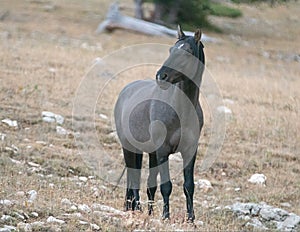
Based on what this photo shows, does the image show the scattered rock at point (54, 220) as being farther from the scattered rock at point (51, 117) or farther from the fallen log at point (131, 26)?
the fallen log at point (131, 26)

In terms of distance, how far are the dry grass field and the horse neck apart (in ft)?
4.32

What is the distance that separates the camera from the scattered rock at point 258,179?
1115cm

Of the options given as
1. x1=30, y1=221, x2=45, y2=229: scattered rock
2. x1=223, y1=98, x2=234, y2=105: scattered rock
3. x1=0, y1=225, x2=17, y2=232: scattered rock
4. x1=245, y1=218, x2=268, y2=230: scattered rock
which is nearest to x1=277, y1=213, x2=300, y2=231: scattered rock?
x1=245, y1=218, x2=268, y2=230: scattered rock

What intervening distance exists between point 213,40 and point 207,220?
803 inches

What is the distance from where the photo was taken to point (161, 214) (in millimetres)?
8047

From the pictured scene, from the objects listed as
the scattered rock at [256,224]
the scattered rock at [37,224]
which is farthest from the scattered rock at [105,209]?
the scattered rock at [256,224]

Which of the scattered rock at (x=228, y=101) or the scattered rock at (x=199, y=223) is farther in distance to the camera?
the scattered rock at (x=228, y=101)

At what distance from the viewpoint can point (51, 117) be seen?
12930 mm

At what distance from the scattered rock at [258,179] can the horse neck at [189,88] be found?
153 inches

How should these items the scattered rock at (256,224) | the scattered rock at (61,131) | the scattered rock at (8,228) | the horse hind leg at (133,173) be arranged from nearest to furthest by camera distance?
the scattered rock at (8,228) → the scattered rock at (256,224) → the horse hind leg at (133,173) → the scattered rock at (61,131)

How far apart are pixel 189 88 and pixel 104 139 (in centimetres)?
512

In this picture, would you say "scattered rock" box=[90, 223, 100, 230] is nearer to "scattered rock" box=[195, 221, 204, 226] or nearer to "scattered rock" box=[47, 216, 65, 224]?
"scattered rock" box=[47, 216, 65, 224]

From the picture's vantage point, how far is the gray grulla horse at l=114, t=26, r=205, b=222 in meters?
7.27

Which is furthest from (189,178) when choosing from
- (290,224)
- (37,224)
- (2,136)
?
(2,136)
